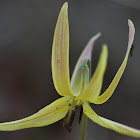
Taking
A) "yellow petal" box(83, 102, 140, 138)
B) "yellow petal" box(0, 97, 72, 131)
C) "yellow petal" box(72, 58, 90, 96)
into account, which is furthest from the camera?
"yellow petal" box(72, 58, 90, 96)

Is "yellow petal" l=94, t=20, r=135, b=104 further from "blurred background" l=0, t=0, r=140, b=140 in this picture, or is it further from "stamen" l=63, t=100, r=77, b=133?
"blurred background" l=0, t=0, r=140, b=140

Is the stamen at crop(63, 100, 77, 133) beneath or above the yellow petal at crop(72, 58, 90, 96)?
beneath

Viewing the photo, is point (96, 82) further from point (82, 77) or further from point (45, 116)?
point (45, 116)

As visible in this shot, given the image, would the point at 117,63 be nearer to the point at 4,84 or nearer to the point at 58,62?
the point at 4,84

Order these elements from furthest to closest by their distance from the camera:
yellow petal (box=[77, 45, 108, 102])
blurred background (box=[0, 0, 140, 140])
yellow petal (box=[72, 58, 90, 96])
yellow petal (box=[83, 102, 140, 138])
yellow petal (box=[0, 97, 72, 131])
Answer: blurred background (box=[0, 0, 140, 140]) < yellow petal (box=[72, 58, 90, 96]) < yellow petal (box=[0, 97, 72, 131]) < yellow petal (box=[83, 102, 140, 138]) < yellow petal (box=[77, 45, 108, 102])

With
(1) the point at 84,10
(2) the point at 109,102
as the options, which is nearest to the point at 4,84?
(2) the point at 109,102

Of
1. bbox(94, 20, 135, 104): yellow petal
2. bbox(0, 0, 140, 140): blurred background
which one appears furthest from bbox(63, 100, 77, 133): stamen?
bbox(0, 0, 140, 140): blurred background
